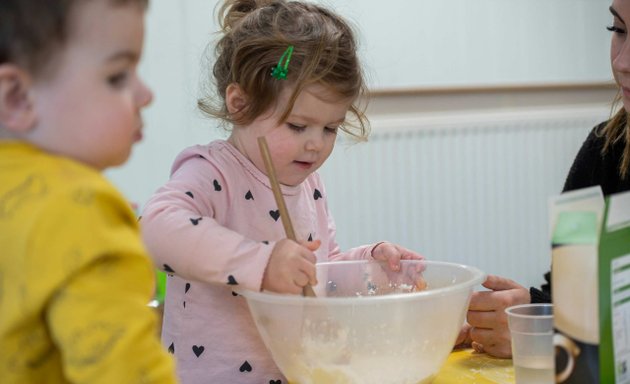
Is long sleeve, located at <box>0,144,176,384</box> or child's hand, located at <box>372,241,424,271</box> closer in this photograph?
long sleeve, located at <box>0,144,176,384</box>

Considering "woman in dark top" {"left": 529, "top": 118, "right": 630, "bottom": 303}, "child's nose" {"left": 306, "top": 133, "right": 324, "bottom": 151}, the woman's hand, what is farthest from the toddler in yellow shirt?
"woman in dark top" {"left": 529, "top": 118, "right": 630, "bottom": 303}

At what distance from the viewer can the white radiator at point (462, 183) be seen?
2.57 metres

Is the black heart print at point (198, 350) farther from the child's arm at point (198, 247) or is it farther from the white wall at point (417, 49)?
the white wall at point (417, 49)

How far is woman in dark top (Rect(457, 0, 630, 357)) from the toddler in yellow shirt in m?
0.64

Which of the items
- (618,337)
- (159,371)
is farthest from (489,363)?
(159,371)

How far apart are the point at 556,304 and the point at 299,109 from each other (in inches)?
20.3

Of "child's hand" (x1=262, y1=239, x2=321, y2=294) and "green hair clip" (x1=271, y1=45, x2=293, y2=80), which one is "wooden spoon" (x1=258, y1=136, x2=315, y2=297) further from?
"green hair clip" (x1=271, y1=45, x2=293, y2=80)

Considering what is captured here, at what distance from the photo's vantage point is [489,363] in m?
1.13

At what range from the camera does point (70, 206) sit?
579 millimetres

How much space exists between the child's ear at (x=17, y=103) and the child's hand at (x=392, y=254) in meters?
0.62

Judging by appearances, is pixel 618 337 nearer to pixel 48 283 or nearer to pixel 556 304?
pixel 556 304

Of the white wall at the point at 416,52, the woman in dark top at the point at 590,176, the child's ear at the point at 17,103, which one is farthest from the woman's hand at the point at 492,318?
the white wall at the point at 416,52

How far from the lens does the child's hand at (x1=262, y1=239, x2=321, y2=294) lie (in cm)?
90

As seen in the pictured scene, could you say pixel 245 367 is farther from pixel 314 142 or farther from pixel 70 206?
pixel 70 206
